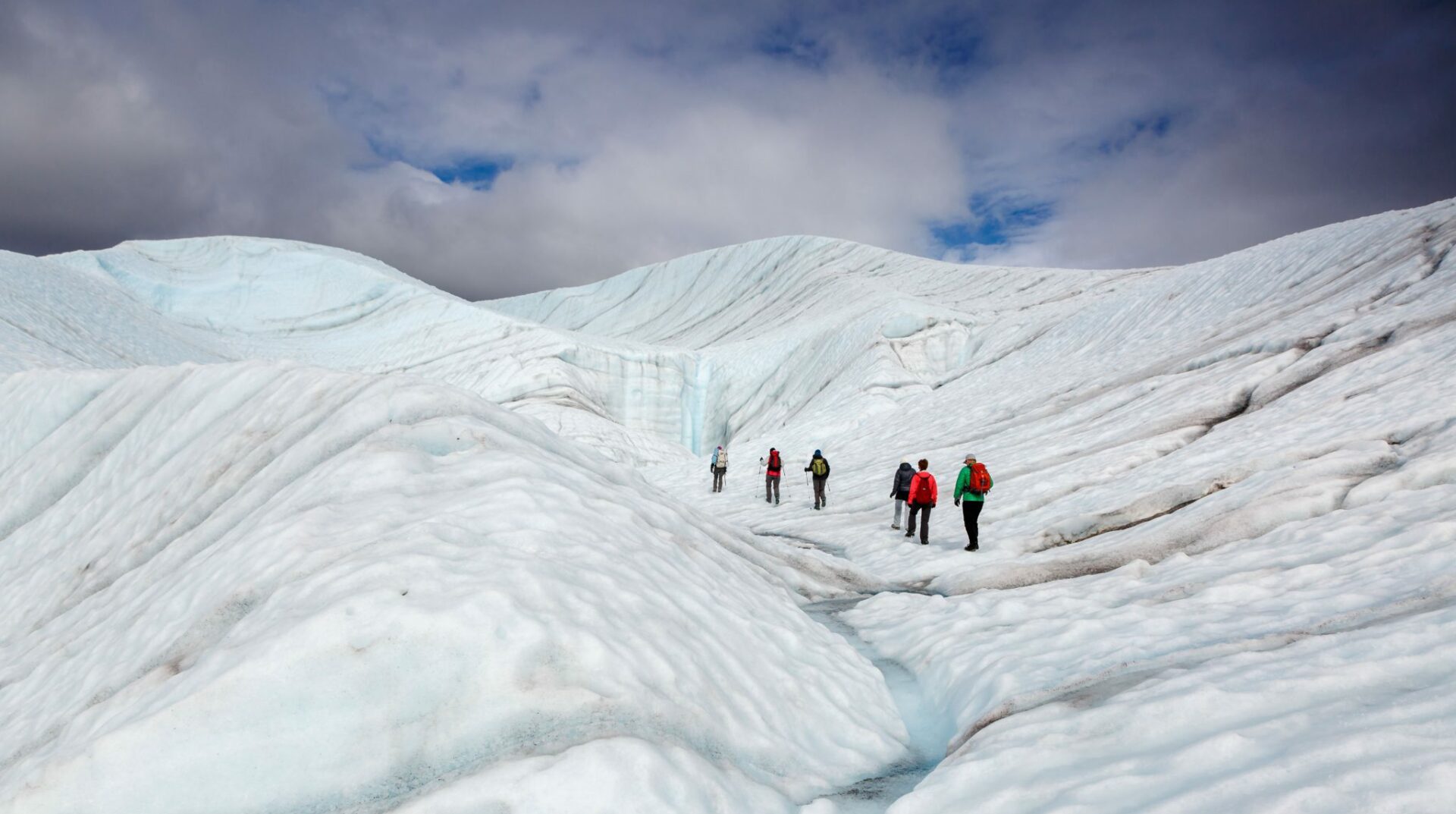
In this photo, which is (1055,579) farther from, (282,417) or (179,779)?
(282,417)

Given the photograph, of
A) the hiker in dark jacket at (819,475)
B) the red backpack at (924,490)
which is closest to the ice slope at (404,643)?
the red backpack at (924,490)

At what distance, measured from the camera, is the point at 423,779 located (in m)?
3.17

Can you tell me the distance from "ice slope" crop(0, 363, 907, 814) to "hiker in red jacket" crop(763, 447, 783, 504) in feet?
27.9

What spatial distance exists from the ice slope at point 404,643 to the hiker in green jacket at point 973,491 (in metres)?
3.61

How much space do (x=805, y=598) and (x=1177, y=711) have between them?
15.4ft

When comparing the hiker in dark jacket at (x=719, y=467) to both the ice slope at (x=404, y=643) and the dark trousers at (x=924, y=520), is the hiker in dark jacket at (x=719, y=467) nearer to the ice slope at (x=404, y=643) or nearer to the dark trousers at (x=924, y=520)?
the dark trousers at (x=924, y=520)

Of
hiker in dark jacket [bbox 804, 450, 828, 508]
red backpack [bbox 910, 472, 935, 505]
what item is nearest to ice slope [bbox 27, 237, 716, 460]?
hiker in dark jacket [bbox 804, 450, 828, 508]

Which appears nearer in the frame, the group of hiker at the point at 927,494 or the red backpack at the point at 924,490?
the group of hiker at the point at 927,494

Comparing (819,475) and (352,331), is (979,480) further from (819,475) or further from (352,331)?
(352,331)

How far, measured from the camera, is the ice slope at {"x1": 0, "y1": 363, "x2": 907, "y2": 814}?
3.10m

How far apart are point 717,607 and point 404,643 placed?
2.38 meters

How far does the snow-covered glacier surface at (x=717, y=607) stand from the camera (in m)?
3.08

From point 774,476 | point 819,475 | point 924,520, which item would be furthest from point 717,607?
point 774,476

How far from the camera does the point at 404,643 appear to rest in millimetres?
3447
